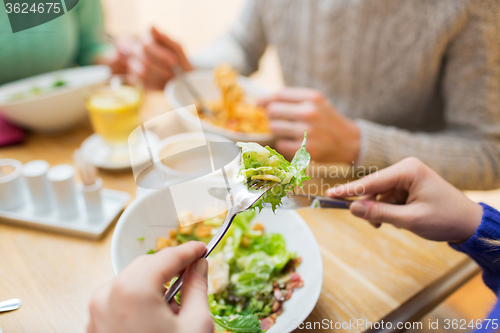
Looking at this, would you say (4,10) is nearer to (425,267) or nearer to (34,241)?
(34,241)

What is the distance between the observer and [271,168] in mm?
379

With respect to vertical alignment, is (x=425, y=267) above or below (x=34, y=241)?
below

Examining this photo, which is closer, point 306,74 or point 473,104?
point 473,104

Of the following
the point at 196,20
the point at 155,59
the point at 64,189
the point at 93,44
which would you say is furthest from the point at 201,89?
the point at 196,20

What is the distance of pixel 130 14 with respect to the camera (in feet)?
8.41

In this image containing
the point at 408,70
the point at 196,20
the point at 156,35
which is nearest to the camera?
the point at 408,70

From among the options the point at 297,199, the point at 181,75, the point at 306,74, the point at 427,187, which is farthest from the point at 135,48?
the point at 427,187

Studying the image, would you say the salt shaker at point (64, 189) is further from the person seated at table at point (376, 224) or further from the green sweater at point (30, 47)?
the person seated at table at point (376, 224)

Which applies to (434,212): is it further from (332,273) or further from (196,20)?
(196,20)

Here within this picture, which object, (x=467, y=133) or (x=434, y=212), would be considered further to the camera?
(x=467, y=133)

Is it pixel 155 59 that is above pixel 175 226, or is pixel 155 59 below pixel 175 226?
above

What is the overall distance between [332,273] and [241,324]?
0.68ft

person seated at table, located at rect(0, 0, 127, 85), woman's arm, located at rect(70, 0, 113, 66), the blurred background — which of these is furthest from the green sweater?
the blurred background

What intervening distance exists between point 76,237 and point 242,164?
1.44 ft
